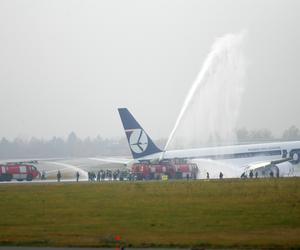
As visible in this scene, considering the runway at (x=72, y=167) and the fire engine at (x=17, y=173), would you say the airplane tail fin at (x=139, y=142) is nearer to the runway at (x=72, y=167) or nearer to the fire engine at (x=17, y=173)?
the runway at (x=72, y=167)

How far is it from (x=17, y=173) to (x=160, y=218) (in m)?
51.4

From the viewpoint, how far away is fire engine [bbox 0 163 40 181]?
7794 centimetres

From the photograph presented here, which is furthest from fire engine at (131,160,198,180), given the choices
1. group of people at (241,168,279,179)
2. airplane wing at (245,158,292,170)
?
airplane wing at (245,158,292,170)

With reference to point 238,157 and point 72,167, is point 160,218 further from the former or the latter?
point 72,167

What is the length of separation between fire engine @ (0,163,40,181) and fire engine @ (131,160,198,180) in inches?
530

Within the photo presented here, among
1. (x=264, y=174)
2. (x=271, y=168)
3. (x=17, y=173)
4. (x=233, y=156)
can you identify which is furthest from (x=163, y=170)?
(x=17, y=173)

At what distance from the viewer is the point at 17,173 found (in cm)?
7838

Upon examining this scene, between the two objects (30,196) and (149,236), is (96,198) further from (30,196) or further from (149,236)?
(149,236)

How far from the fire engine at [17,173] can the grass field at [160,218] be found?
3439 centimetres

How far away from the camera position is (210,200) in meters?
36.5

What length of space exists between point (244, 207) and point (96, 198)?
1146 cm

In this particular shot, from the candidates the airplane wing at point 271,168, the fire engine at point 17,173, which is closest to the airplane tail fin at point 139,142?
the airplane wing at point 271,168

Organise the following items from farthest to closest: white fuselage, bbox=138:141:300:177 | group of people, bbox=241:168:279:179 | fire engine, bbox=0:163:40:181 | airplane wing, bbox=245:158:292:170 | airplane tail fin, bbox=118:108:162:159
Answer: fire engine, bbox=0:163:40:181, airplane tail fin, bbox=118:108:162:159, white fuselage, bbox=138:141:300:177, airplane wing, bbox=245:158:292:170, group of people, bbox=241:168:279:179

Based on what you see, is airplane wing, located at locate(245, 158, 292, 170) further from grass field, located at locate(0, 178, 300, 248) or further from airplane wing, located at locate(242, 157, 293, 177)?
grass field, located at locate(0, 178, 300, 248)
